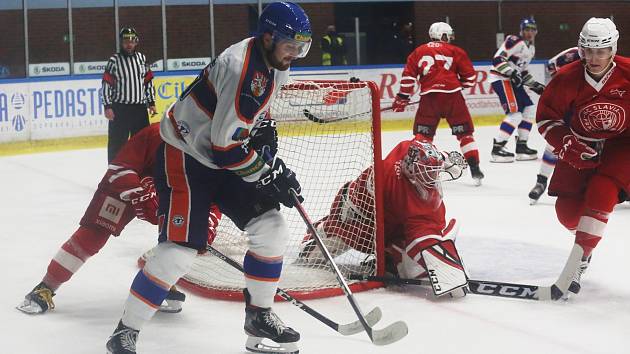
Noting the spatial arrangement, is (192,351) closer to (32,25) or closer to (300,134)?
(300,134)

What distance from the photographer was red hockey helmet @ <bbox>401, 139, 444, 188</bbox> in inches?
143

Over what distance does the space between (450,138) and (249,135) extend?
22.4 ft

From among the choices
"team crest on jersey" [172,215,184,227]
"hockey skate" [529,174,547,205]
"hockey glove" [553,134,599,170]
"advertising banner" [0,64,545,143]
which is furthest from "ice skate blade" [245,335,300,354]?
"advertising banner" [0,64,545,143]

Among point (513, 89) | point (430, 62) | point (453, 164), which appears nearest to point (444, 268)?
point (453, 164)

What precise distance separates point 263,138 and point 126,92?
12.6ft

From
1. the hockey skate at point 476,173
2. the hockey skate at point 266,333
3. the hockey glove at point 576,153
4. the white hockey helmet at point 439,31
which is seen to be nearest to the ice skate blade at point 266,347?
the hockey skate at point 266,333

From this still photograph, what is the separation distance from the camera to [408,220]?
3.62 metres

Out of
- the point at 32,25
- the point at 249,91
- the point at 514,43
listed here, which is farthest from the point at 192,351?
the point at 32,25

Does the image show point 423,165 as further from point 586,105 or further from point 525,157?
point 525,157

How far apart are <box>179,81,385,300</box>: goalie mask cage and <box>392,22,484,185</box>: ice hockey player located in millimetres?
2186

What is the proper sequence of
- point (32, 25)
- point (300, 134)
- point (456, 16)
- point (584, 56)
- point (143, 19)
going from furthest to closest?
point (456, 16)
point (143, 19)
point (32, 25)
point (300, 134)
point (584, 56)

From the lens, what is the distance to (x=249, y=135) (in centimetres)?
278

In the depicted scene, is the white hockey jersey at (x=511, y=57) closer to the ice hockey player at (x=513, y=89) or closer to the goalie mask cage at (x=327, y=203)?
the ice hockey player at (x=513, y=89)

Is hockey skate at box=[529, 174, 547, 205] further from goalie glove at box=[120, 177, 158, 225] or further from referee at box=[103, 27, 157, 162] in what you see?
goalie glove at box=[120, 177, 158, 225]
